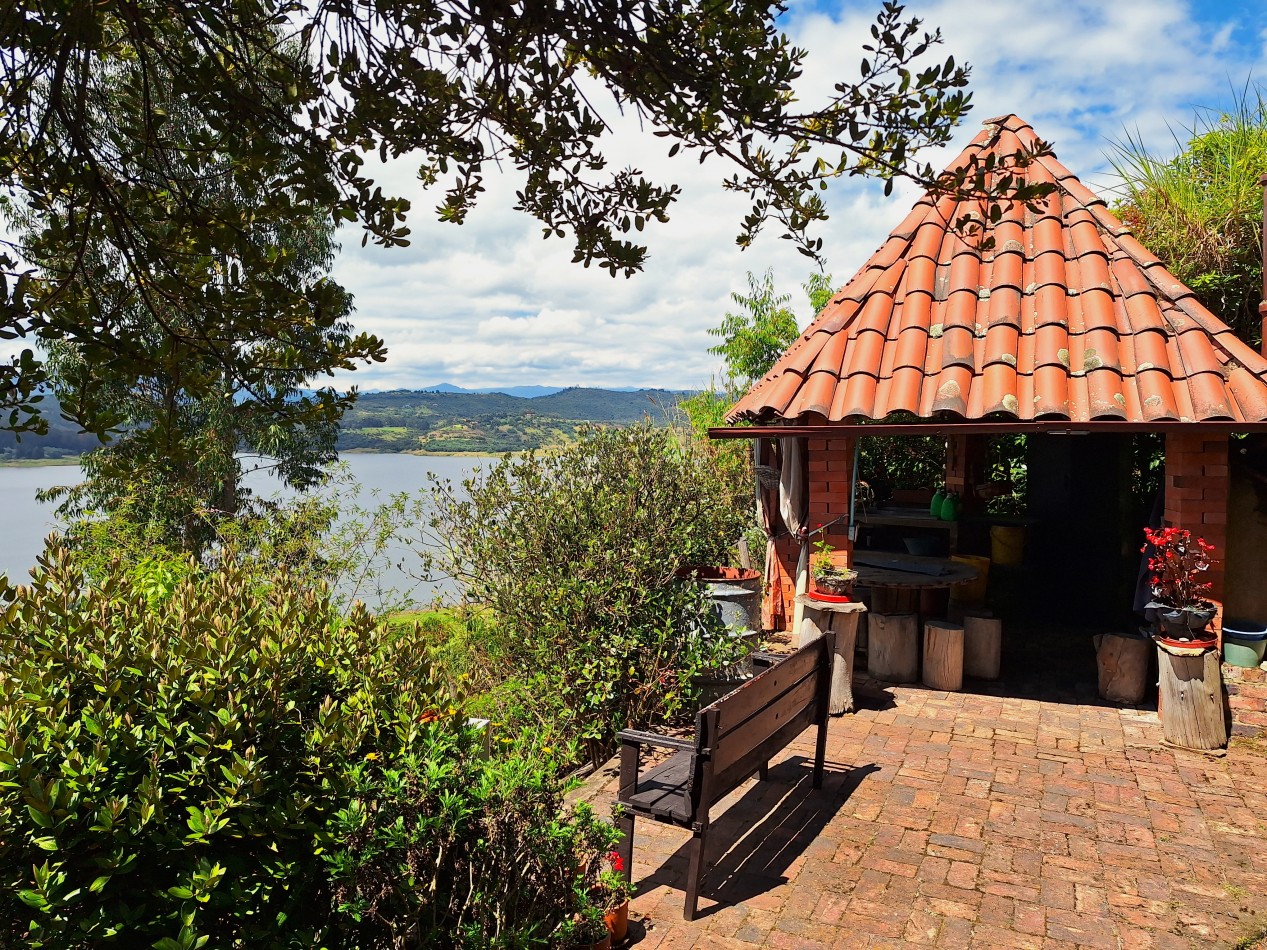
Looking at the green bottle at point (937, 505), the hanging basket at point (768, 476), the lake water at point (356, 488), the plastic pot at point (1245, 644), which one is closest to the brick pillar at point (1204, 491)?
the plastic pot at point (1245, 644)

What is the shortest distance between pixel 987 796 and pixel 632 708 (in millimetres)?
2593

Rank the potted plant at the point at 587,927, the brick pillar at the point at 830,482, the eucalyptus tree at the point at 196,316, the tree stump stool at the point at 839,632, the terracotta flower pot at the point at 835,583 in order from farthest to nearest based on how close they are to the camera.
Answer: the brick pillar at the point at 830,482
the terracotta flower pot at the point at 835,583
the tree stump stool at the point at 839,632
the potted plant at the point at 587,927
the eucalyptus tree at the point at 196,316

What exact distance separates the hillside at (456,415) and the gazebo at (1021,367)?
7.42 metres

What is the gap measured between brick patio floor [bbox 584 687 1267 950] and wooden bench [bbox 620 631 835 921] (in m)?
0.43

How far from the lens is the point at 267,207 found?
3.16 m

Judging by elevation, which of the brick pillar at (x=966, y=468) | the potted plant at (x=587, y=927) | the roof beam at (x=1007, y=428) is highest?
the roof beam at (x=1007, y=428)

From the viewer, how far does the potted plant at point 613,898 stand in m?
3.65

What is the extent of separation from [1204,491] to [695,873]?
5.47m

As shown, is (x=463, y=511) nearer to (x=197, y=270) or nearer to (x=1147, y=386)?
(x=197, y=270)

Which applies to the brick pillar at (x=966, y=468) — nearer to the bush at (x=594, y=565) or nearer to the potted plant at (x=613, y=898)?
the bush at (x=594, y=565)

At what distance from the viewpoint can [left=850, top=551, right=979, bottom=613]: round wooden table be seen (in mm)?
8039

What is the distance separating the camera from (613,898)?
12.1 ft

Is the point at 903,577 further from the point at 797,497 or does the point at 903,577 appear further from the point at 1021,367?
the point at 1021,367

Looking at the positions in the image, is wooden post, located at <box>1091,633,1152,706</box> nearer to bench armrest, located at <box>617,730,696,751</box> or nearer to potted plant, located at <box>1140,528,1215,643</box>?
potted plant, located at <box>1140,528,1215,643</box>
